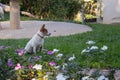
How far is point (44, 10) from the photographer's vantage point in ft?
58.4

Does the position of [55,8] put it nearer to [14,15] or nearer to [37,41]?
[14,15]

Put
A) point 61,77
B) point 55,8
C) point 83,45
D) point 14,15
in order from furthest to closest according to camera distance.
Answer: point 55,8
point 14,15
point 83,45
point 61,77

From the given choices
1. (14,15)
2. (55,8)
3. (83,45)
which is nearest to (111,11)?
(55,8)

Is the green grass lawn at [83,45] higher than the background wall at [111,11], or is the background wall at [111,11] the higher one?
the background wall at [111,11]

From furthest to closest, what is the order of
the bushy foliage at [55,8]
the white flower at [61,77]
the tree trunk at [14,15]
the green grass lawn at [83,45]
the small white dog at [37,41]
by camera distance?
the bushy foliage at [55,8], the tree trunk at [14,15], the small white dog at [37,41], the green grass lawn at [83,45], the white flower at [61,77]

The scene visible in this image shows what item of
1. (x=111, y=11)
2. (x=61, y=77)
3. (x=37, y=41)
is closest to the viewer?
(x=61, y=77)

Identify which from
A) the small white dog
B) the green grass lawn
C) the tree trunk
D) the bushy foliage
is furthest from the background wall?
the small white dog

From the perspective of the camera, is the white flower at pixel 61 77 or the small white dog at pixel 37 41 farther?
the small white dog at pixel 37 41

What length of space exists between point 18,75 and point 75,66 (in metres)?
0.61

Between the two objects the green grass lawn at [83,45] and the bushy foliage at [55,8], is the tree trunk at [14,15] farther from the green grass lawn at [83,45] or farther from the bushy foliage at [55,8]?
the bushy foliage at [55,8]

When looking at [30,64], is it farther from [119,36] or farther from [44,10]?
[44,10]

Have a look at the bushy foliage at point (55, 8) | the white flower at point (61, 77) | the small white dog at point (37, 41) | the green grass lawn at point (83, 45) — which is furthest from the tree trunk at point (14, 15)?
the white flower at point (61, 77)

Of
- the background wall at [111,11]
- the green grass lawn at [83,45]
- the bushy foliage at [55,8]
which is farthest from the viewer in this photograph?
the bushy foliage at [55,8]

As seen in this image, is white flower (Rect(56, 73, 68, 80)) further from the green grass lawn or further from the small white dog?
the small white dog
